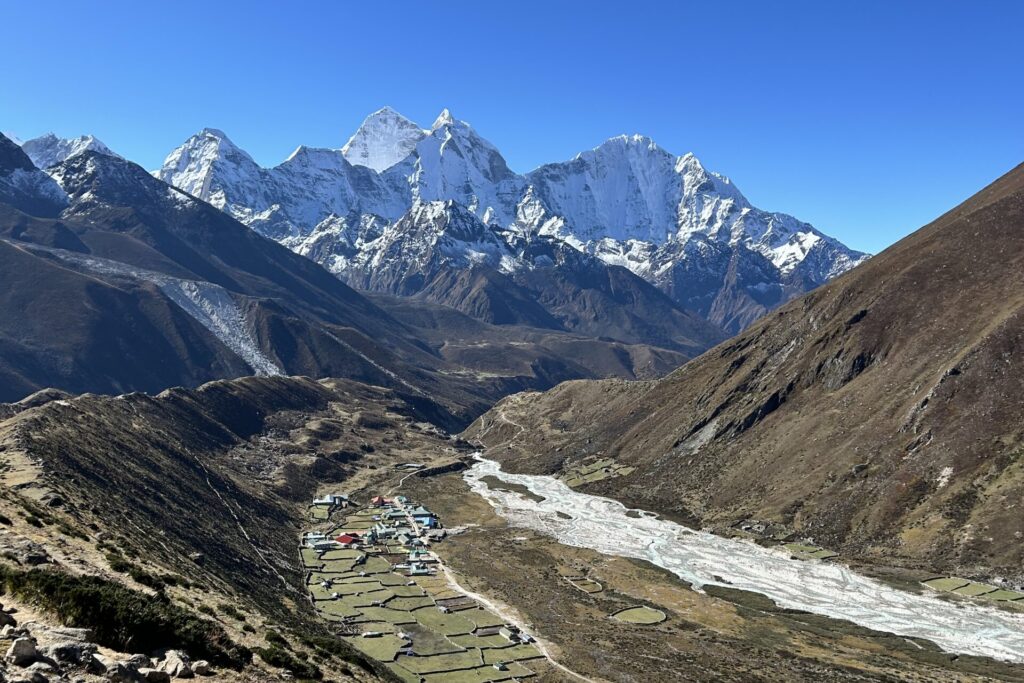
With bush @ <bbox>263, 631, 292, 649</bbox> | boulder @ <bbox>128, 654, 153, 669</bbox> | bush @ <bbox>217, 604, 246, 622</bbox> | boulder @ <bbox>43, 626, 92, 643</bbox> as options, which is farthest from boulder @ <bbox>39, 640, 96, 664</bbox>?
bush @ <bbox>217, 604, 246, 622</bbox>

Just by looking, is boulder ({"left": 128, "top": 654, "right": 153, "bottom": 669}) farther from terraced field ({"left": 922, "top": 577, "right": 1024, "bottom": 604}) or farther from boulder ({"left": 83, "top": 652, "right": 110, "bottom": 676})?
terraced field ({"left": 922, "top": 577, "right": 1024, "bottom": 604})

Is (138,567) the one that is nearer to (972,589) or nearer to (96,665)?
(96,665)

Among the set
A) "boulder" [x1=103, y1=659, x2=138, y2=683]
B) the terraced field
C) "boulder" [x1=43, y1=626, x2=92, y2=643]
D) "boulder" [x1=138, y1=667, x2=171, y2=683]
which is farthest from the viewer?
the terraced field

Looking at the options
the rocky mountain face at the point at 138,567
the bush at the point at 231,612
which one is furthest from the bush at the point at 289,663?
the bush at the point at 231,612

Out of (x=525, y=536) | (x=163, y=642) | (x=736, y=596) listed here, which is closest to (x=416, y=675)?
(x=163, y=642)

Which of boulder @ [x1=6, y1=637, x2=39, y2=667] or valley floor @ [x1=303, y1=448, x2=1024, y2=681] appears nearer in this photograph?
boulder @ [x1=6, y1=637, x2=39, y2=667]

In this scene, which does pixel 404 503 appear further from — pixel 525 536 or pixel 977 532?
pixel 977 532
